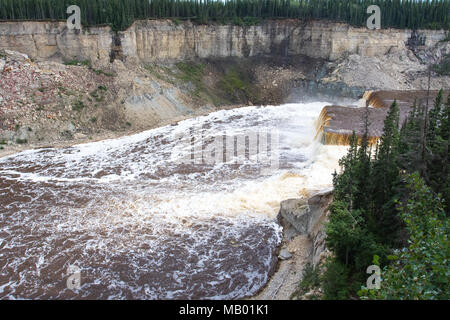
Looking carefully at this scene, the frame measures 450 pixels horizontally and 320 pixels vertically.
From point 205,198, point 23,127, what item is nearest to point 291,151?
point 205,198

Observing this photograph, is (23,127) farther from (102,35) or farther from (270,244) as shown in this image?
(270,244)

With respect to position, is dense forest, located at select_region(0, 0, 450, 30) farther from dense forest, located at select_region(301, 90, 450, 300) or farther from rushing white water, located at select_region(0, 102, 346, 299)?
dense forest, located at select_region(301, 90, 450, 300)

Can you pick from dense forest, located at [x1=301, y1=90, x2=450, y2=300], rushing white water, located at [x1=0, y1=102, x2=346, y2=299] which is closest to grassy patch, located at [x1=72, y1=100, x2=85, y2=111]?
rushing white water, located at [x1=0, y1=102, x2=346, y2=299]

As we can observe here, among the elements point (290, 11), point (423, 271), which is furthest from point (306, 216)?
point (290, 11)

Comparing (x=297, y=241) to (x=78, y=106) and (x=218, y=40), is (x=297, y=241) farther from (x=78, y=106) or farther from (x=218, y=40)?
(x=218, y=40)

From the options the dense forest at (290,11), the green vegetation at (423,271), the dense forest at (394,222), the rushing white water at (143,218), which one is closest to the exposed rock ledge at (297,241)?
the rushing white water at (143,218)

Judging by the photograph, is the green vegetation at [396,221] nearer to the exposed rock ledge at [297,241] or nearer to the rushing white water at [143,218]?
the exposed rock ledge at [297,241]
